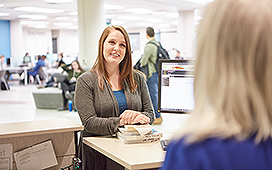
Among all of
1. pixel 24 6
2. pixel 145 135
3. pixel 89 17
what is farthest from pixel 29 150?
pixel 24 6

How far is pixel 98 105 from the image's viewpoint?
262cm

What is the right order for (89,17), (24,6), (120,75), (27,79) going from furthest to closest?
(27,79)
(24,6)
(89,17)
(120,75)

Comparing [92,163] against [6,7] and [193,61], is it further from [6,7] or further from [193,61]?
[6,7]

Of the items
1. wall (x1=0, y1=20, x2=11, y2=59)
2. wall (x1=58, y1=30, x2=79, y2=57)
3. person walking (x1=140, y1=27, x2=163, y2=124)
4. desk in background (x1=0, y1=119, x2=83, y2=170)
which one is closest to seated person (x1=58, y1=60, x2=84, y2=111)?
person walking (x1=140, y1=27, x2=163, y2=124)

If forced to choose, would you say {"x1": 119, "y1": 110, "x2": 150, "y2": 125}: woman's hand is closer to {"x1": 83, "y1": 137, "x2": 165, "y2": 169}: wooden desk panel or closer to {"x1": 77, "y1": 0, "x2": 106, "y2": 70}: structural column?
{"x1": 83, "y1": 137, "x2": 165, "y2": 169}: wooden desk panel

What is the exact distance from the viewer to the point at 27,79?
61.9ft

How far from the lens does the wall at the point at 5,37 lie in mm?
20203

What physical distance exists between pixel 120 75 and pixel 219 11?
6.88ft

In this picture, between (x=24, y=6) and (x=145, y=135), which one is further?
(x=24, y=6)

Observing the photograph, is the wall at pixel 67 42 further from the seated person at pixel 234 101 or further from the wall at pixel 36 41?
the seated person at pixel 234 101

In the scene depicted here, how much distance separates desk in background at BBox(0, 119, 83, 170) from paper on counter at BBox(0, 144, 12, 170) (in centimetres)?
3

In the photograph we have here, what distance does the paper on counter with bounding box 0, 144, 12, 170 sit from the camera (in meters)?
2.37

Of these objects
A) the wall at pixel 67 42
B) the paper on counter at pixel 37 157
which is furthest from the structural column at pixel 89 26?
the wall at pixel 67 42

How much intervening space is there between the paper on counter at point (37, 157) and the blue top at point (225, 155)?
75.9 inches
